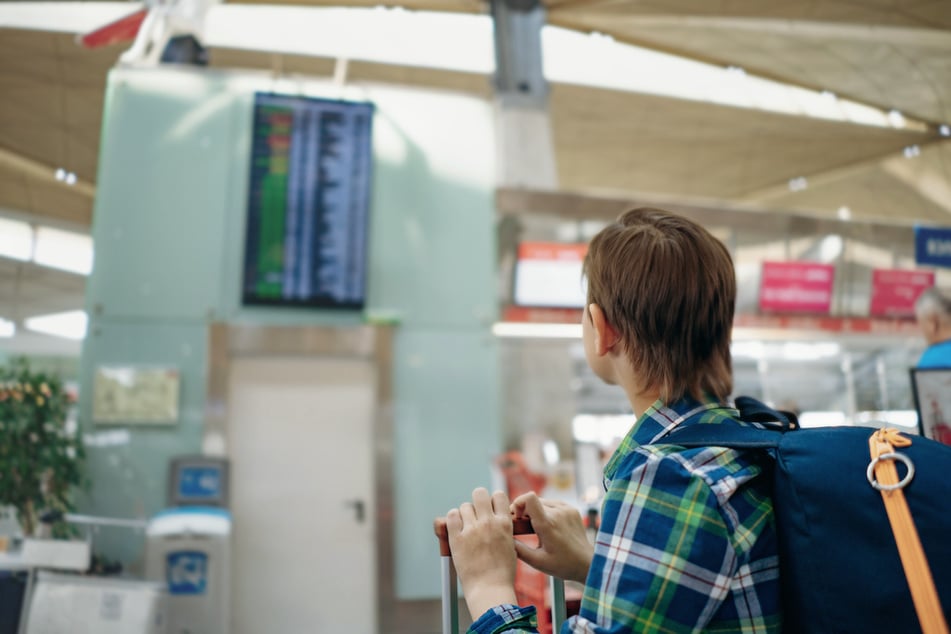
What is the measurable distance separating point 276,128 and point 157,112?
0.68m

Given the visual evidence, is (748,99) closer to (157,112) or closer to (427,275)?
(427,275)

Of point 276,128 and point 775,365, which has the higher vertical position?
point 276,128

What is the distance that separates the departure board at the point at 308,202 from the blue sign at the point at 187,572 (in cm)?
150

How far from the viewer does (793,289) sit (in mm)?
5719

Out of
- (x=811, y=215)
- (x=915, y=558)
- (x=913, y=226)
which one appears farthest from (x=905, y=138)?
(x=915, y=558)

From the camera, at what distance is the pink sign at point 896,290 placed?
3.37 m

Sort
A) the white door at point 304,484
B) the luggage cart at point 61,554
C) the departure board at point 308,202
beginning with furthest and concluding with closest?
the departure board at point 308,202 < the white door at point 304,484 < the luggage cart at point 61,554

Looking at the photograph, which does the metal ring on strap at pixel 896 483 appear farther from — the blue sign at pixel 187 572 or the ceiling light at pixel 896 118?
the blue sign at pixel 187 572

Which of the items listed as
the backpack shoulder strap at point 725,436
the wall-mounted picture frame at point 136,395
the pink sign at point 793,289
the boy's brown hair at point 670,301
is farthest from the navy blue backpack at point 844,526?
the pink sign at point 793,289

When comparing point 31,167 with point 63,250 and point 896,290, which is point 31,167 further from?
point 896,290

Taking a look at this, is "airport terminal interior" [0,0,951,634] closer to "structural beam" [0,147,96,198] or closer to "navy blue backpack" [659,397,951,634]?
"structural beam" [0,147,96,198]

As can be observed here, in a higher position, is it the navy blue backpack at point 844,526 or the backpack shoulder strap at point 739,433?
the backpack shoulder strap at point 739,433

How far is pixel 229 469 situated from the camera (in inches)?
183

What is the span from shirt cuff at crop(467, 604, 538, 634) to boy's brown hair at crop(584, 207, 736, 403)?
291 mm
